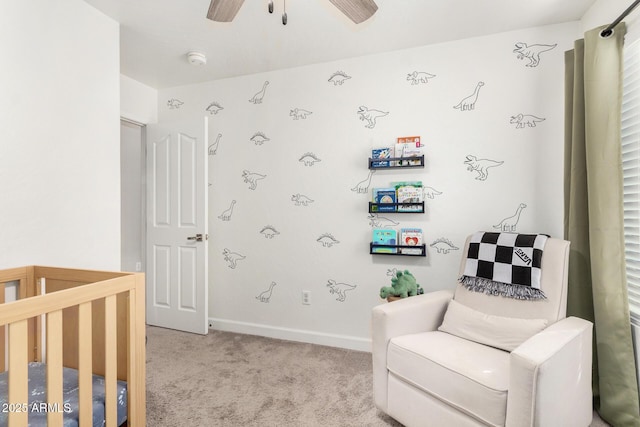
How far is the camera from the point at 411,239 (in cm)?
251

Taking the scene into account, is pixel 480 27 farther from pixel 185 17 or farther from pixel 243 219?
pixel 243 219

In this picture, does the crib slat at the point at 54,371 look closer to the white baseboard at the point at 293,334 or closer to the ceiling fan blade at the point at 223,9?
the ceiling fan blade at the point at 223,9

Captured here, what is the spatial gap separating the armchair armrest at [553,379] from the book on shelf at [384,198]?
1.26 metres

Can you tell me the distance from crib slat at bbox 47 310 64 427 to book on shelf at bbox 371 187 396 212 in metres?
2.00

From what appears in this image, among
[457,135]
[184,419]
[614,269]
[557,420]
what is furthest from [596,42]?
[184,419]

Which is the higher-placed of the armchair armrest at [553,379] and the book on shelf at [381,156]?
the book on shelf at [381,156]

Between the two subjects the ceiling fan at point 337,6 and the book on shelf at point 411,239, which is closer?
the ceiling fan at point 337,6

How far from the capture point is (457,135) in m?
2.47

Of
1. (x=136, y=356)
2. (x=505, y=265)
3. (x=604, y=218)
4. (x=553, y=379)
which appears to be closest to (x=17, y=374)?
(x=136, y=356)

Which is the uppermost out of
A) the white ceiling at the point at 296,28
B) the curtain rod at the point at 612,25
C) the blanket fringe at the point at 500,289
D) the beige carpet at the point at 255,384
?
the white ceiling at the point at 296,28

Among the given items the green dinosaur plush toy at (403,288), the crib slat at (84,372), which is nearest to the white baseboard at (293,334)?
the green dinosaur plush toy at (403,288)

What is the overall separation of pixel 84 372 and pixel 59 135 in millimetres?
1306

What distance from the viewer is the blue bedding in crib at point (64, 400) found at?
111 cm

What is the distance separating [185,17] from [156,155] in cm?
144
